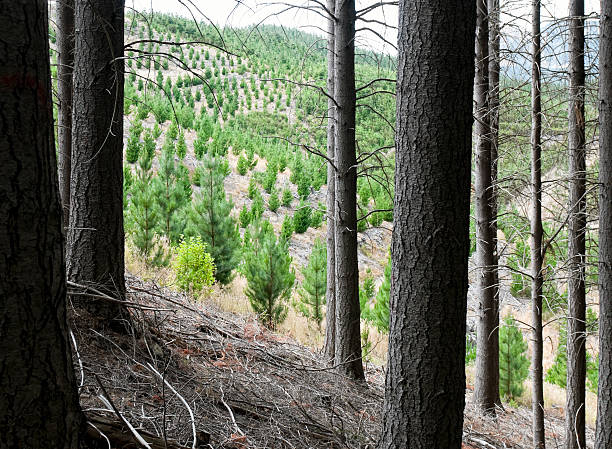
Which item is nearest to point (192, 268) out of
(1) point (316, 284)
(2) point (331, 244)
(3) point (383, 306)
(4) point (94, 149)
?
(1) point (316, 284)

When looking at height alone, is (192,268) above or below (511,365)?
above

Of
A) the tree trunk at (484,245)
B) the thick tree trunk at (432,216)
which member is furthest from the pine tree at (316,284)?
the thick tree trunk at (432,216)

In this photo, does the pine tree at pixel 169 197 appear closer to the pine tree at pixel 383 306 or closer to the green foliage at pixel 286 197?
the pine tree at pixel 383 306

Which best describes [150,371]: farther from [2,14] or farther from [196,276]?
[196,276]

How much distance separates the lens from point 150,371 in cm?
363

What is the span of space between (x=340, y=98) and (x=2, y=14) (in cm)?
454

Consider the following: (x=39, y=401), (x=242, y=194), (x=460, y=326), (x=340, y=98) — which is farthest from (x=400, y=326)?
(x=242, y=194)

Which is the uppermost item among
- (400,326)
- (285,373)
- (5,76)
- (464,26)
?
(464,26)

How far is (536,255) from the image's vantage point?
629cm

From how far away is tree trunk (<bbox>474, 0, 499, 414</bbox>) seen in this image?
24.7 ft

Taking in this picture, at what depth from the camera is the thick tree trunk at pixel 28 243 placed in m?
1.54

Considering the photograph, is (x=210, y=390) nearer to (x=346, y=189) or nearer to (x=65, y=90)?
(x=346, y=189)

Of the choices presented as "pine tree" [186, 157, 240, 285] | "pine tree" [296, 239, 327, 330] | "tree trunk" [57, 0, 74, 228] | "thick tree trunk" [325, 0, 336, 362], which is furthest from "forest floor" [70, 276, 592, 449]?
"pine tree" [186, 157, 240, 285]

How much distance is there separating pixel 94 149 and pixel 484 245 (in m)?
5.50
